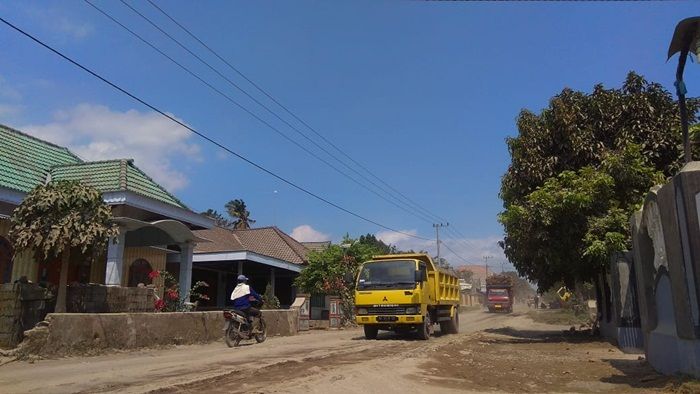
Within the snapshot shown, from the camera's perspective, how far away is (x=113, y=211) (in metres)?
17.5

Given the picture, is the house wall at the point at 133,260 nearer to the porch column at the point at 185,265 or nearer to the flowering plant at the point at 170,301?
the flowering plant at the point at 170,301

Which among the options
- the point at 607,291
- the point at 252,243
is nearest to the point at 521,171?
the point at 607,291

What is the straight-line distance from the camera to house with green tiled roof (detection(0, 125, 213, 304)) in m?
16.2

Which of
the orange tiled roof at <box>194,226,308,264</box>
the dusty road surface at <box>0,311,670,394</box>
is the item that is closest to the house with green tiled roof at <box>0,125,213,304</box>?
the dusty road surface at <box>0,311,670,394</box>

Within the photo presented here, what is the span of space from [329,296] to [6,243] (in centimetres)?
1547

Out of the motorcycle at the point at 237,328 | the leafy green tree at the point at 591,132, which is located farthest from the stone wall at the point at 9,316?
the leafy green tree at the point at 591,132

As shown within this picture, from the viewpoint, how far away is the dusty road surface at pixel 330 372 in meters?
7.73

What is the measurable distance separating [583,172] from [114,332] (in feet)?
45.4

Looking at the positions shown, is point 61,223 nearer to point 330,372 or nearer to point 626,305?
point 330,372

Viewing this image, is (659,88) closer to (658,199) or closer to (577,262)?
(577,262)

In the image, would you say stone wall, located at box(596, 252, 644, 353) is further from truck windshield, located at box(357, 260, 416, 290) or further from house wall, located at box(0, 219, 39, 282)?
house wall, located at box(0, 219, 39, 282)

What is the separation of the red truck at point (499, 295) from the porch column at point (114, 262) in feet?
151

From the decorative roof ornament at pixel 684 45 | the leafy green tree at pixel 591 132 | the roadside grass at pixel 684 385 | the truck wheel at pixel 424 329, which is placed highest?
the leafy green tree at pixel 591 132

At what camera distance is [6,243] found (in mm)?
15883
